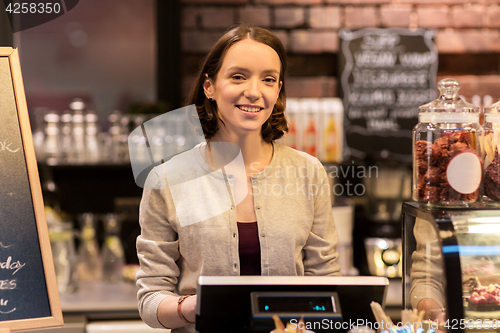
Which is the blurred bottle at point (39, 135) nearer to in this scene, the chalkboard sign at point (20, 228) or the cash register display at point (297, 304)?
the chalkboard sign at point (20, 228)

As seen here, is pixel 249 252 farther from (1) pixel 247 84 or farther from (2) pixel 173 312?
(1) pixel 247 84

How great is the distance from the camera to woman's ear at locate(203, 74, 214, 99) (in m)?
1.36

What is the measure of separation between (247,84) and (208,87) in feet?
0.52

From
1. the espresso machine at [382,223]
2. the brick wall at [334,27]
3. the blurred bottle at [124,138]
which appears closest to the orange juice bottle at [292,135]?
the brick wall at [334,27]

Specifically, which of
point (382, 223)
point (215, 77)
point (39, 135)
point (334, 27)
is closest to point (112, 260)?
point (39, 135)

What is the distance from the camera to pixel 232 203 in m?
1.33

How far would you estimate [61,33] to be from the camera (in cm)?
263

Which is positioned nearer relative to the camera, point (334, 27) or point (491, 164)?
point (491, 164)

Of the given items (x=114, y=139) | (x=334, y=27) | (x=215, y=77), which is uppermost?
(x=334, y=27)

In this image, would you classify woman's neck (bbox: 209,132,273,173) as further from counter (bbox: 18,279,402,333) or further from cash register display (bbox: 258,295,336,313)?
counter (bbox: 18,279,402,333)

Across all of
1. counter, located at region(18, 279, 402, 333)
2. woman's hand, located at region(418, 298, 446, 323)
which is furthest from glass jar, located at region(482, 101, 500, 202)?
counter, located at region(18, 279, 402, 333)

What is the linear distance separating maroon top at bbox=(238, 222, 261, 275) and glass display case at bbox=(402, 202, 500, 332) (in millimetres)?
374

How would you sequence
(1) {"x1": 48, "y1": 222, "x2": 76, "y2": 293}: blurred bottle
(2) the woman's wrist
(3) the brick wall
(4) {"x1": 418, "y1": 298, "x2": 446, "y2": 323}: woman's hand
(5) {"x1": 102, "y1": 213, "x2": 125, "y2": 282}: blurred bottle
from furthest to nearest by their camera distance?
(3) the brick wall
(5) {"x1": 102, "y1": 213, "x2": 125, "y2": 282}: blurred bottle
(1) {"x1": 48, "y1": 222, "x2": 76, "y2": 293}: blurred bottle
(2) the woman's wrist
(4) {"x1": 418, "y1": 298, "x2": 446, "y2": 323}: woman's hand

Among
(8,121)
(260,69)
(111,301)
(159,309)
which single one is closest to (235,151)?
(260,69)
